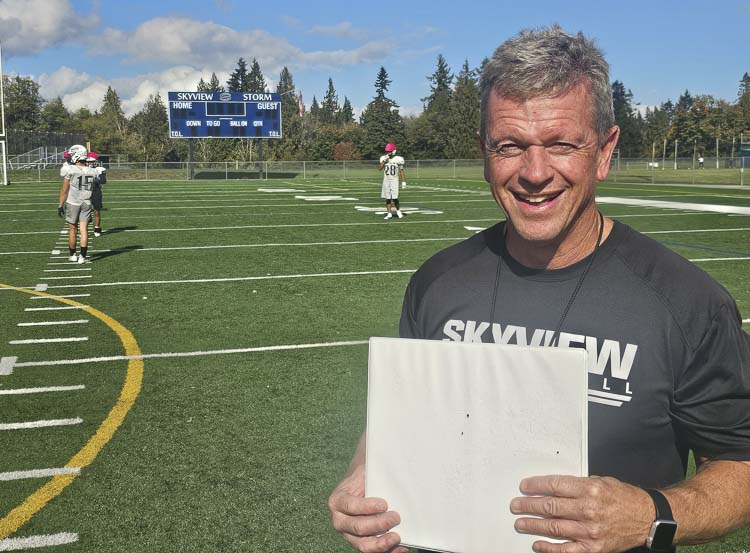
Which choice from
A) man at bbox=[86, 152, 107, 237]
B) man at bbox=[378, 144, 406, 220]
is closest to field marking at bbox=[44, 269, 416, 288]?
man at bbox=[86, 152, 107, 237]

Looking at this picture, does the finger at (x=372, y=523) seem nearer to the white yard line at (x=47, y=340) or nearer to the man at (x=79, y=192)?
the white yard line at (x=47, y=340)

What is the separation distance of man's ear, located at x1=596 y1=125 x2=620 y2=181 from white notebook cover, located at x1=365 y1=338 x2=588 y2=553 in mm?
723

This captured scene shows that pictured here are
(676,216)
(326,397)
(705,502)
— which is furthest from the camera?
(676,216)

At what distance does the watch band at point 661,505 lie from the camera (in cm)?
148

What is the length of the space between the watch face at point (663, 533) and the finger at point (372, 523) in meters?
0.50

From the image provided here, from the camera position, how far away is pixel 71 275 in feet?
35.4

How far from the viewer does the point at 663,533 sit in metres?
1.47

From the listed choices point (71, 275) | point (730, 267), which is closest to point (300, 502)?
point (71, 275)

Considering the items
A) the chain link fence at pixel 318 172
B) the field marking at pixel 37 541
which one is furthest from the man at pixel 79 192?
the chain link fence at pixel 318 172

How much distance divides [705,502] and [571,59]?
3.32 feet

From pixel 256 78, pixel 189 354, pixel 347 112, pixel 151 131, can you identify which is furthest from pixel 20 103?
pixel 189 354

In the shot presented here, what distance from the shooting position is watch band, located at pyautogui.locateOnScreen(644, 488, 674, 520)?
1480 mm

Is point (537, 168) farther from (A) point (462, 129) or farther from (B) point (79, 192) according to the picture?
(A) point (462, 129)

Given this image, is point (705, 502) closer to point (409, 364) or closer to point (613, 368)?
point (613, 368)
